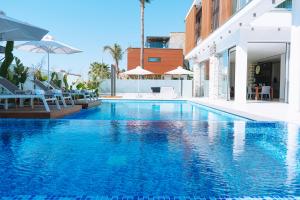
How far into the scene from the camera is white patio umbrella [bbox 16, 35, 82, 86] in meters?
11.6

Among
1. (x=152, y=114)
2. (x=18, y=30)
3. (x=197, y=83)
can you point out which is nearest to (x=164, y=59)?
(x=197, y=83)

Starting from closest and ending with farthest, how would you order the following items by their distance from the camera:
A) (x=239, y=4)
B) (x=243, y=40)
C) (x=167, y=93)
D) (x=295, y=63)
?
(x=295, y=63), (x=239, y=4), (x=243, y=40), (x=167, y=93)

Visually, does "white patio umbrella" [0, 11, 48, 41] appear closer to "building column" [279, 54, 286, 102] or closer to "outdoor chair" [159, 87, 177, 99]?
"building column" [279, 54, 286, 102]

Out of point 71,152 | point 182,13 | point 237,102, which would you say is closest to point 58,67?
point 182,13

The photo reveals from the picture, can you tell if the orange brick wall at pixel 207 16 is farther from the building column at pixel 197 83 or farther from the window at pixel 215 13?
the building column at pixel 197 83

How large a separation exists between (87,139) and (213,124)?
10.4 ft

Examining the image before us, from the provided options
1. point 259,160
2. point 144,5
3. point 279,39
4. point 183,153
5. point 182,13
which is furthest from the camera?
point 182,13

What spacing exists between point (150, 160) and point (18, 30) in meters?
5.96

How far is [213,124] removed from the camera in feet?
24.1

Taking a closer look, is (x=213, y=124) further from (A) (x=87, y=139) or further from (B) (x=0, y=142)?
(B) (x=0, y=142)

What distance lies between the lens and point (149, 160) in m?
4.02

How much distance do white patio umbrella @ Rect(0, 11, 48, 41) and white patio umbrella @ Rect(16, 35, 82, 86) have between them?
8.04 ft

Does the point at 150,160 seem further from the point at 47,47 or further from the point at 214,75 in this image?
the point at 214,75

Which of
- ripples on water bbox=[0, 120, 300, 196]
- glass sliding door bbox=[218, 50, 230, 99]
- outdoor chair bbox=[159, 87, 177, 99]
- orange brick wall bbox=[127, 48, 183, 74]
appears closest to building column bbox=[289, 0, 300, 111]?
ripples on water bbox=[0, 120, 300, 196]
